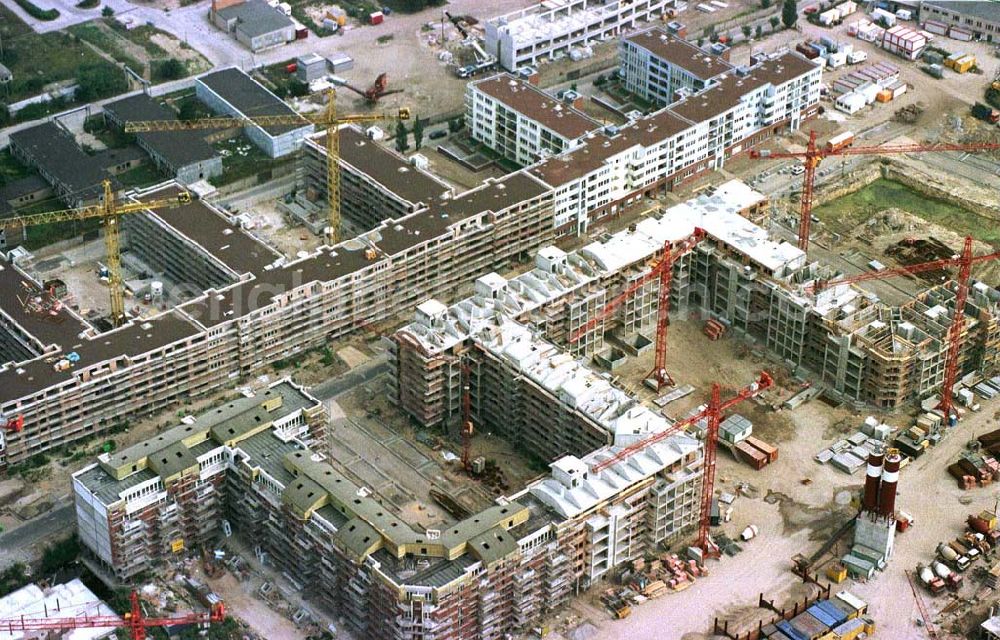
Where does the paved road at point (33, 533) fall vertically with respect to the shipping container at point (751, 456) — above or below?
above

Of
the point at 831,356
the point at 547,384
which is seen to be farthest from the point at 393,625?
the point at 831,356

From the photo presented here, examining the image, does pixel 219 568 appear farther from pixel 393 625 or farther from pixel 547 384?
pixel 547 384

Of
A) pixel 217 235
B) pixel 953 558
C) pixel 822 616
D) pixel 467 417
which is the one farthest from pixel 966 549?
pixel 217 235

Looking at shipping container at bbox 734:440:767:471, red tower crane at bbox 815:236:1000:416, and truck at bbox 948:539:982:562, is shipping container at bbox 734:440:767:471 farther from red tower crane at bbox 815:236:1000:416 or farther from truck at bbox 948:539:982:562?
red tower crane at bbox 815:236:1000:416

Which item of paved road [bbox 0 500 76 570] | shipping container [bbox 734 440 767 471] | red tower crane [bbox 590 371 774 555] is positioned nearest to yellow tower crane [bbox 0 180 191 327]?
paved road [bbox 0 500 76 570]

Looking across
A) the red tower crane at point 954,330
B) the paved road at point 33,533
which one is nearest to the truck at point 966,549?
the red tower crane at point 954,330

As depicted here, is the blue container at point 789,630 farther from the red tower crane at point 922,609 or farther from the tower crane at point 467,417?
the tower crane at point 467,417
